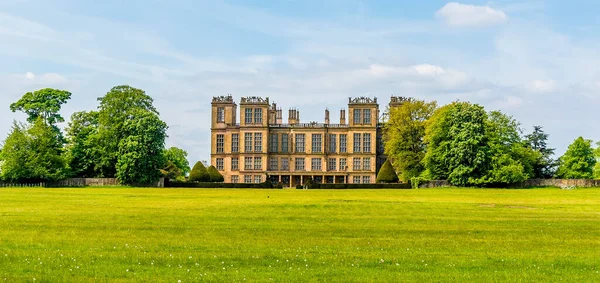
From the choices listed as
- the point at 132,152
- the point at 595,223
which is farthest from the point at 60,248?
the point at 132,152

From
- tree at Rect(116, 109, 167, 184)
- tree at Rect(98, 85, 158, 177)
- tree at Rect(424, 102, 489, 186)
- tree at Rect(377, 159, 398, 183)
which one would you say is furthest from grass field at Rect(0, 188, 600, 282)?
tree at Rect(377, 159, 398, 183)

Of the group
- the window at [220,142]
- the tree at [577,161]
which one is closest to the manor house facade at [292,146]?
the window at [220,142]

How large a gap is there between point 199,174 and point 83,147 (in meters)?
12.6

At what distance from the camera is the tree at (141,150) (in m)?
73.5

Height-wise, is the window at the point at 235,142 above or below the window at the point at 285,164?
above

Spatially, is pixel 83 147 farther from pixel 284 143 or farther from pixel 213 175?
pixel 284 143

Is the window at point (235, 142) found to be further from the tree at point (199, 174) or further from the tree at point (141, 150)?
the tree at point (141, 150)

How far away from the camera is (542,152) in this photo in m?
91.6

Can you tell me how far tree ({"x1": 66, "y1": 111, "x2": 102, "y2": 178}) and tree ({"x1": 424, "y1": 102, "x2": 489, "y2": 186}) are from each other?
33876 millimetres

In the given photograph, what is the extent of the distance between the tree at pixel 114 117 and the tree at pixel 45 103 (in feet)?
16.6

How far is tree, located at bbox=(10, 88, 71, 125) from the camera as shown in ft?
264

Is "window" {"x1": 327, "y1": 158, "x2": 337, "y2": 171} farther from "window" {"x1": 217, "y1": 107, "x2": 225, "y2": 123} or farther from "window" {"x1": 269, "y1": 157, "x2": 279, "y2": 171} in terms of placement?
"window" {"x1": 217, "y1": 107, "x2": 225, "y2": 123}

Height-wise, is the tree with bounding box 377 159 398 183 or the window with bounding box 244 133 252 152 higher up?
the window with bounding box 244 133 252 152

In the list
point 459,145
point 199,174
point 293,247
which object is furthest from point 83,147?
point 293,247
